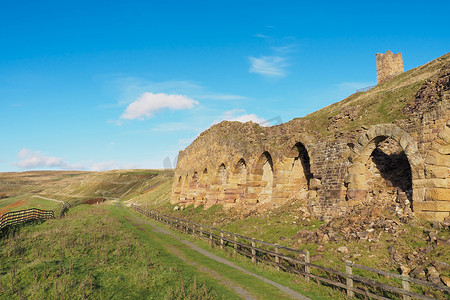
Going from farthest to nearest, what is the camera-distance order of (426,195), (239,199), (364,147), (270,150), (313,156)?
(239,199), (270,150), (313,156), (364,147), (426,195)

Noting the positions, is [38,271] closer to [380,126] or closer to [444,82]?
[380,126]

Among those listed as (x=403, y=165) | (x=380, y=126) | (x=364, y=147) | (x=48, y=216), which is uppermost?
(x=380, y=126)

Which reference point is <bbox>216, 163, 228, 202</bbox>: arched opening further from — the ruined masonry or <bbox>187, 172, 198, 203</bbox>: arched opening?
<bbox>187, 172, 198, 203</bbox>: arched opening

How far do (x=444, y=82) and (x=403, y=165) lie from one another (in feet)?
12.6

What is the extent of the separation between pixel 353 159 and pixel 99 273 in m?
12.2

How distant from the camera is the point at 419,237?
10203mm

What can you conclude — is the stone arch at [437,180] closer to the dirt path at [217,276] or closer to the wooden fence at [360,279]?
the wooden fence at [360,279]

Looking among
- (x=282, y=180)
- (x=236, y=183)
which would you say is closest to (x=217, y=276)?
(x=282, y=180)

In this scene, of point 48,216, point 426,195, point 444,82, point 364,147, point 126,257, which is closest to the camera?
point 426,195

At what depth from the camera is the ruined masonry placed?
37.2 ft

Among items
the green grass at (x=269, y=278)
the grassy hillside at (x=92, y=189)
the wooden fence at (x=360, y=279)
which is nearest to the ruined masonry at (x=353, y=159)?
the wooden fence at (x=360, y=279)

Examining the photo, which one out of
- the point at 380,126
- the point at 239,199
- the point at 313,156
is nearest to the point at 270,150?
the point at 313,156

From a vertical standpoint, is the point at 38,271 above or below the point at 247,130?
below

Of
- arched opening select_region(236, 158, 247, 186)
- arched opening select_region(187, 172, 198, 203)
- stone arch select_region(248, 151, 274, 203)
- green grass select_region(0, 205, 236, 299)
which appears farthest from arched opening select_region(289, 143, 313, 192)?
arched opening select_region(187, 172, 198, 203)
